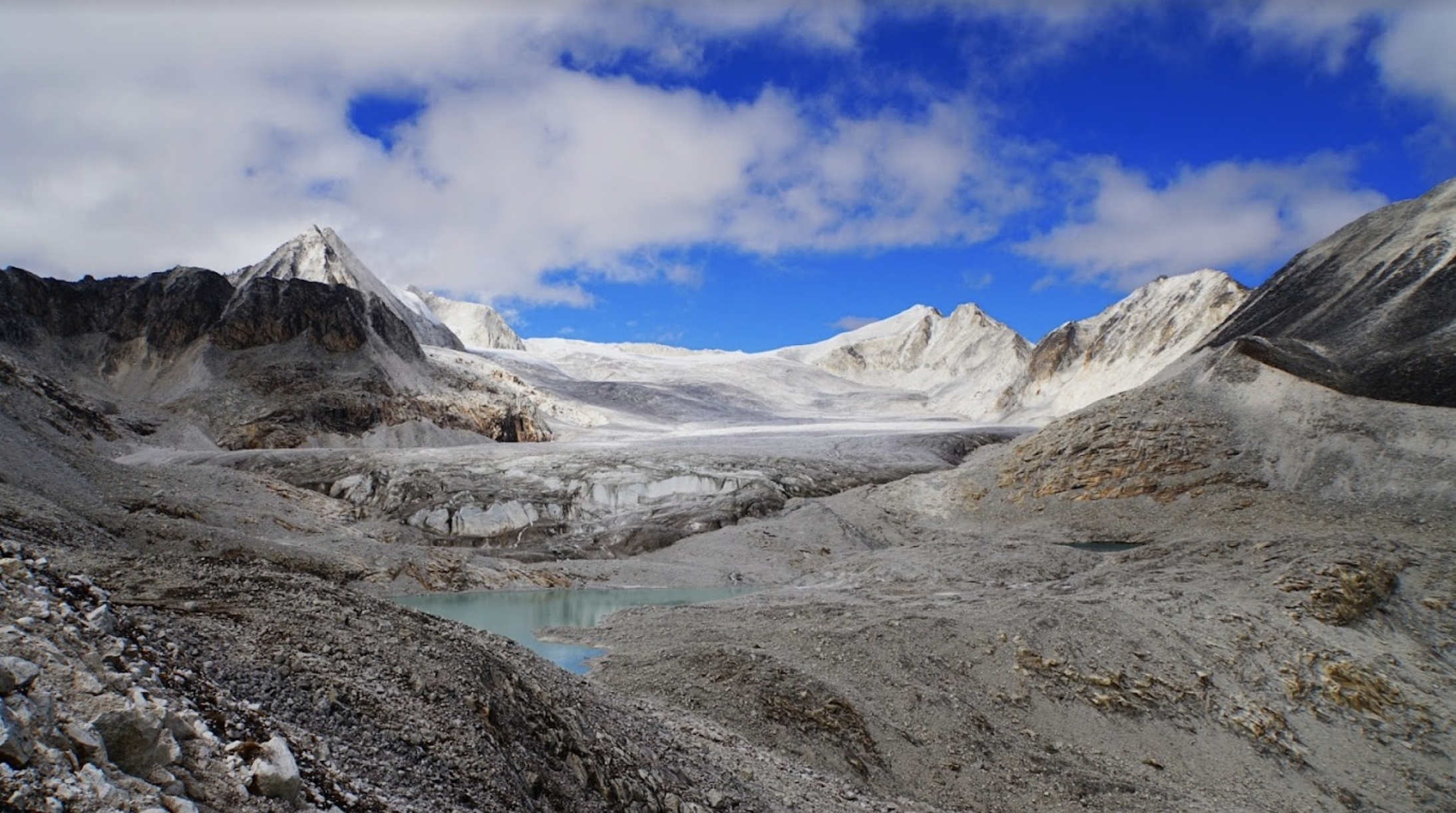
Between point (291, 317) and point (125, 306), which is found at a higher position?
point (125, 306)

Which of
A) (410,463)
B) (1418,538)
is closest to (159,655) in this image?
(1418,538)

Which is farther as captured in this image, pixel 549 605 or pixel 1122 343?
pixel 1122 343

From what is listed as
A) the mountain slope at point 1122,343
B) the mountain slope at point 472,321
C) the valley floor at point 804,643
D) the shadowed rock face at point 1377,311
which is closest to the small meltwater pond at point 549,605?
the valley floor at point 804,643

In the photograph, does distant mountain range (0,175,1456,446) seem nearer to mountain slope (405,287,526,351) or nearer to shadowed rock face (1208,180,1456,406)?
shadowed rock face (1208,180,1456,406)

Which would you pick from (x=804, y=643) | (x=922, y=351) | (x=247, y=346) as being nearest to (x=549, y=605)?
(x=804, y=643)

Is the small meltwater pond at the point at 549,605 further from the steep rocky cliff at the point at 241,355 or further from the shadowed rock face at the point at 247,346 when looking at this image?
the shadowed rock face at the point at 247,346

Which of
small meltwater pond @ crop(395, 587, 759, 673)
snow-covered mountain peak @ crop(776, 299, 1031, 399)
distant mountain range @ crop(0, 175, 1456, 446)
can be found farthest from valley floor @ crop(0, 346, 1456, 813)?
snow-covered mountain peak @ crop(776, 299, 1031, 399)

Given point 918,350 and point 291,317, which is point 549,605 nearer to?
point 291,317
